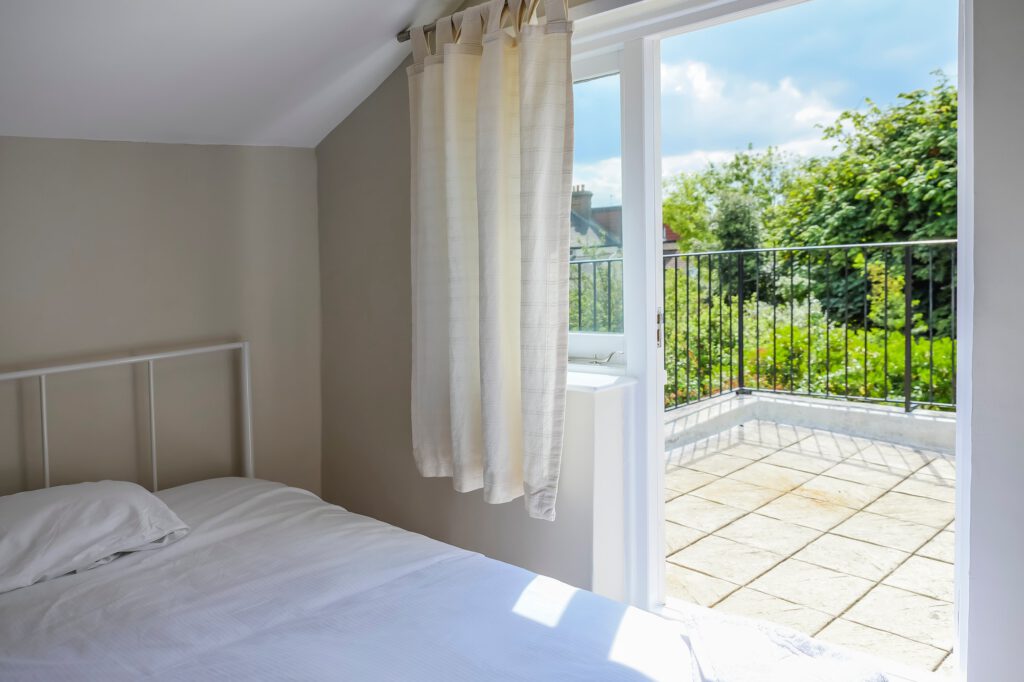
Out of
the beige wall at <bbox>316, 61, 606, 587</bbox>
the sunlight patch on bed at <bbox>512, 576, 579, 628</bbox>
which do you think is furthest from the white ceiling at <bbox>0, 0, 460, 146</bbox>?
the sunlight patch on bed at <bbox>512, 576, 579, 628</bbox>

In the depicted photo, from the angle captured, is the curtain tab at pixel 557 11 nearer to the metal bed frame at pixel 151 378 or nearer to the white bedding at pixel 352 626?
the white bedding at pixel 352 626

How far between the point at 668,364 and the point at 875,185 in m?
2.23

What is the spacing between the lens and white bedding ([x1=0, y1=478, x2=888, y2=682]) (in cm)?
138

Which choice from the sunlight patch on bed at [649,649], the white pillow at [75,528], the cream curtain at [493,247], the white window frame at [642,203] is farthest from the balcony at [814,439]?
the white pillow at [75,528]

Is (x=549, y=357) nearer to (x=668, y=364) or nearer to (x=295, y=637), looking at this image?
(x=295, y=637)

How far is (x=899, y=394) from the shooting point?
4.97 meters

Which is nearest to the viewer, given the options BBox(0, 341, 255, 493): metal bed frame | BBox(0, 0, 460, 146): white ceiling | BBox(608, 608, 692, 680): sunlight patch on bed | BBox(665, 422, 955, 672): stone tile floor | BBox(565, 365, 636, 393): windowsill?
BBox(608, 608, 692, 680): sunlight patch on bed

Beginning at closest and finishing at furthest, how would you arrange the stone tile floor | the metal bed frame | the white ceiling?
1. the white ceiling
2. the metal bed frame
3. the stone tile floor

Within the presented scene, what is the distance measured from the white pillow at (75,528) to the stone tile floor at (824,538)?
5.54 feet

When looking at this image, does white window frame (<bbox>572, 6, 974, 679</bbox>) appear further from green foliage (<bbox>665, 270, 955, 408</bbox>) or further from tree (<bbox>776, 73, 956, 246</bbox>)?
tree (<bbox>776, 73, 956, 246</bbox>)

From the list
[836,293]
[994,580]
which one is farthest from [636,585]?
[836,293]

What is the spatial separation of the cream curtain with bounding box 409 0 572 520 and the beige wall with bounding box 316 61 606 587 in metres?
0.24

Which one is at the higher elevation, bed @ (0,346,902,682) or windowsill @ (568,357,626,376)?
windowsill @ (568,357,626,376)

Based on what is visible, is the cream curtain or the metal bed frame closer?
the cream curtain
